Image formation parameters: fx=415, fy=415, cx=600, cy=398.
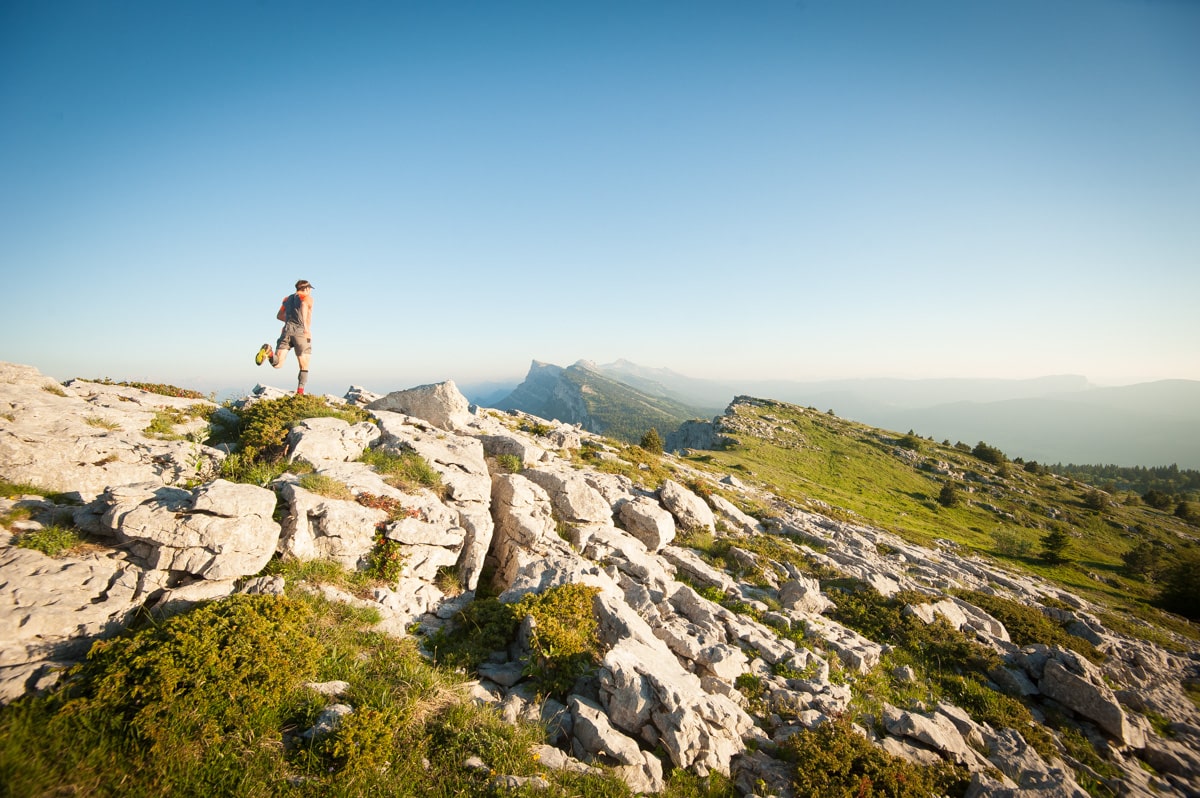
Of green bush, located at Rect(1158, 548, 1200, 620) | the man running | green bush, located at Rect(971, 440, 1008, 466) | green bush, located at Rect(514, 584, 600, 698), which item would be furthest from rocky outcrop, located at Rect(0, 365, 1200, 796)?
green bush, located at Rect(971, 440, 1008, 466)

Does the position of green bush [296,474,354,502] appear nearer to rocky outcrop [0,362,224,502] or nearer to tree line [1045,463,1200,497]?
rocky outcrop [0,362,224,502]

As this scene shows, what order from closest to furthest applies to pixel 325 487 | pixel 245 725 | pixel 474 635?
pixel 245 725
pixel 474 635
pixel 325 487

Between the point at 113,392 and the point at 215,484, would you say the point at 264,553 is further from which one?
the point at 113,392

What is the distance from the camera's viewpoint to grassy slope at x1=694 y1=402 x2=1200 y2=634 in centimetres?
3866

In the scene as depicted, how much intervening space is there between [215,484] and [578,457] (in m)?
19.1

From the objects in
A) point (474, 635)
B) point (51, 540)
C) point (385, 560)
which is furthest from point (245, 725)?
point (51, 540)

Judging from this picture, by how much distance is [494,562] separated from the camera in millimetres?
13914

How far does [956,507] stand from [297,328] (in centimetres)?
7532

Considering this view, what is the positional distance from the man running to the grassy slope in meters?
38.6

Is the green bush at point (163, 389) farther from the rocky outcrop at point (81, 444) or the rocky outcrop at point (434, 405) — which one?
the rocky outcrop at point (434, 405)

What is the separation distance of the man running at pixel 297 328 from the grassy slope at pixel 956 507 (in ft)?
127

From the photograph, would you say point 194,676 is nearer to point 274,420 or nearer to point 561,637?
point 561,637

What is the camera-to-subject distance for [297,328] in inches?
757

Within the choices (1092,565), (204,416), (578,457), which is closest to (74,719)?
(204,416)
